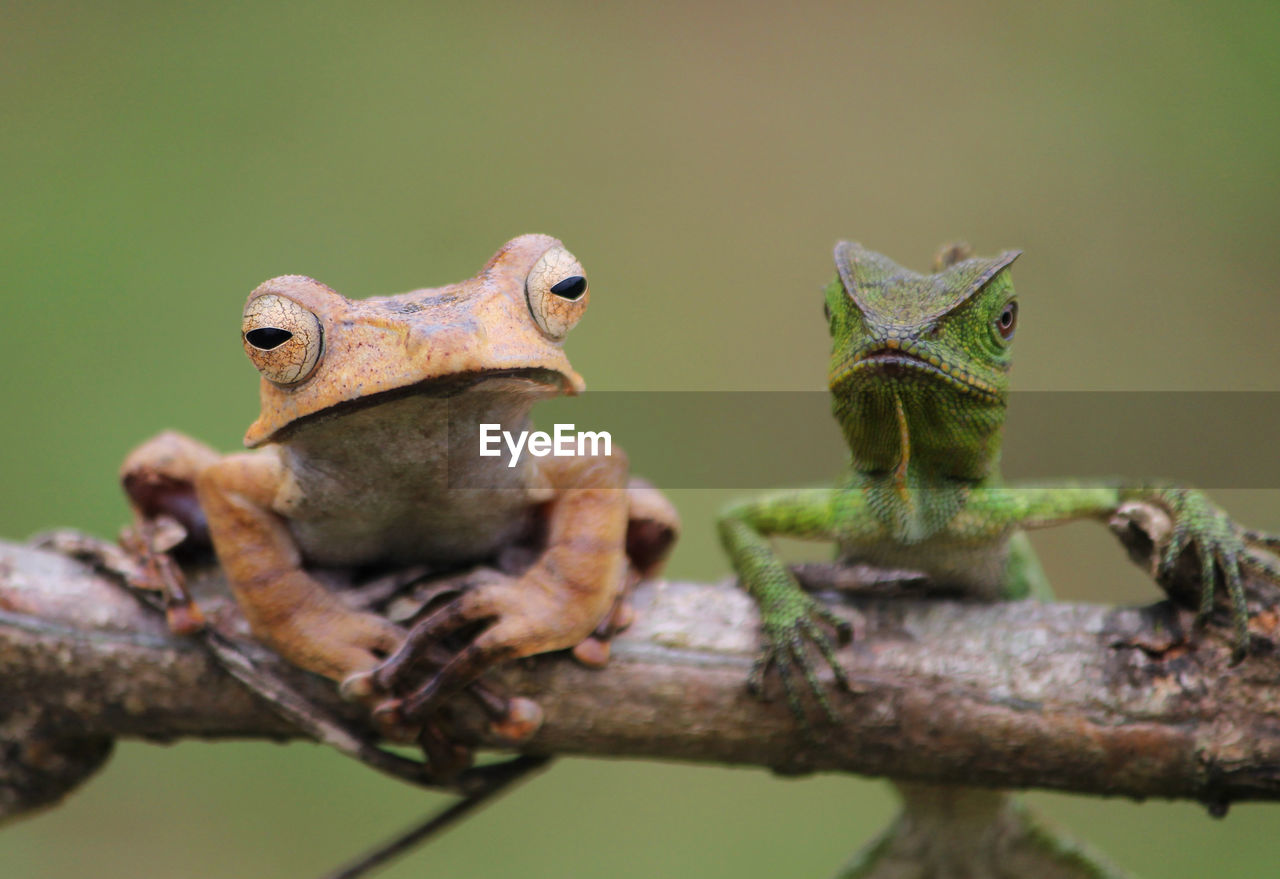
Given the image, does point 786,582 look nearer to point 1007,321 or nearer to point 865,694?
point 865,694

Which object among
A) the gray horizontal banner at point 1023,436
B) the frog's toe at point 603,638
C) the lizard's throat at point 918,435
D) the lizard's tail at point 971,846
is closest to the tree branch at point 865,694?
the frog's toe at point 603,638

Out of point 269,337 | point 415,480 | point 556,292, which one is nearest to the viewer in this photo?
point 269,337

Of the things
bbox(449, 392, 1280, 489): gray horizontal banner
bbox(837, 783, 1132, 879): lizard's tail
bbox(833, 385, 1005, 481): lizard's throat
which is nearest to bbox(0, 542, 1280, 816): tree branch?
bbox(833, 385, 1005, 481): lizard's throat

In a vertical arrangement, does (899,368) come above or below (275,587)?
above

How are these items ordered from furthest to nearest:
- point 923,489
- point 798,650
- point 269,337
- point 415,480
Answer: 1. point 923,489
2. point 798,650
3. point 415,480
4. point 269,337

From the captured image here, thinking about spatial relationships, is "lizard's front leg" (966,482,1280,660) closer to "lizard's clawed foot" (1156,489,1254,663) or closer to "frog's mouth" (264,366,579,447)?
"lizard's clawed foot" (1156,489,1254,663)

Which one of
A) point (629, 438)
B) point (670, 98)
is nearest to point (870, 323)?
point (629, 438)

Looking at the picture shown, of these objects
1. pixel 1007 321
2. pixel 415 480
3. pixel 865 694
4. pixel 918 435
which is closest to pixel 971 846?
pixel 865 694
